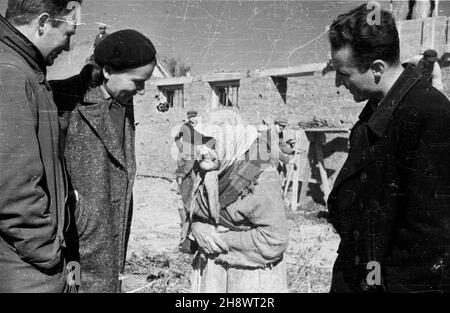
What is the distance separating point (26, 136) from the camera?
149cm

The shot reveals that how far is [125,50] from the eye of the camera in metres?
1.95

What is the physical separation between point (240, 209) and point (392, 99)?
3.72ft

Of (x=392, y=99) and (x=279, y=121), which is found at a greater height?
(x=279, y=121)

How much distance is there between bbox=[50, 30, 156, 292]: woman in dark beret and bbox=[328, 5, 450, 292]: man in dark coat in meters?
0.91

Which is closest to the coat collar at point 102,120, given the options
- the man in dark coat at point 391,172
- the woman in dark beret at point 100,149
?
the woman in dark beret at point 100,149

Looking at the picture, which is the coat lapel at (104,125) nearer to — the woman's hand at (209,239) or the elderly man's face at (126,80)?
the elderly man's face at (126,80)

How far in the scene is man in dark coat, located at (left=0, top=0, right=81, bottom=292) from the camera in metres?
1.47

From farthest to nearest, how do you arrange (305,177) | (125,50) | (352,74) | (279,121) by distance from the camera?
(305,177)
(279,121)
(125,50)
(352,74)

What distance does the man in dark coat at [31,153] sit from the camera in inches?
57.7

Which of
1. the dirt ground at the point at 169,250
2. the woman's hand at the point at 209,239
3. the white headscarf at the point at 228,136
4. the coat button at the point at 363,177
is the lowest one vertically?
the dirt ground at the point at 169,250

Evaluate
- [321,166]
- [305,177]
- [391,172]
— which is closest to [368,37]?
[391,172]

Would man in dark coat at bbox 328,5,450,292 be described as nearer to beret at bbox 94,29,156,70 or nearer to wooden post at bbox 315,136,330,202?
beret at bbox 94,29,156,70

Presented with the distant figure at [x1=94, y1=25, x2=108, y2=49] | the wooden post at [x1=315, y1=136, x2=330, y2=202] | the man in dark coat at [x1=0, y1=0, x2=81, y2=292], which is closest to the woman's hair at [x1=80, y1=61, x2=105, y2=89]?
the distant figure at [x1=94, y1=25, x2=108, y2=49]

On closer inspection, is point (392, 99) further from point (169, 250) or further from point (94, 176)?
point (169, 250)
